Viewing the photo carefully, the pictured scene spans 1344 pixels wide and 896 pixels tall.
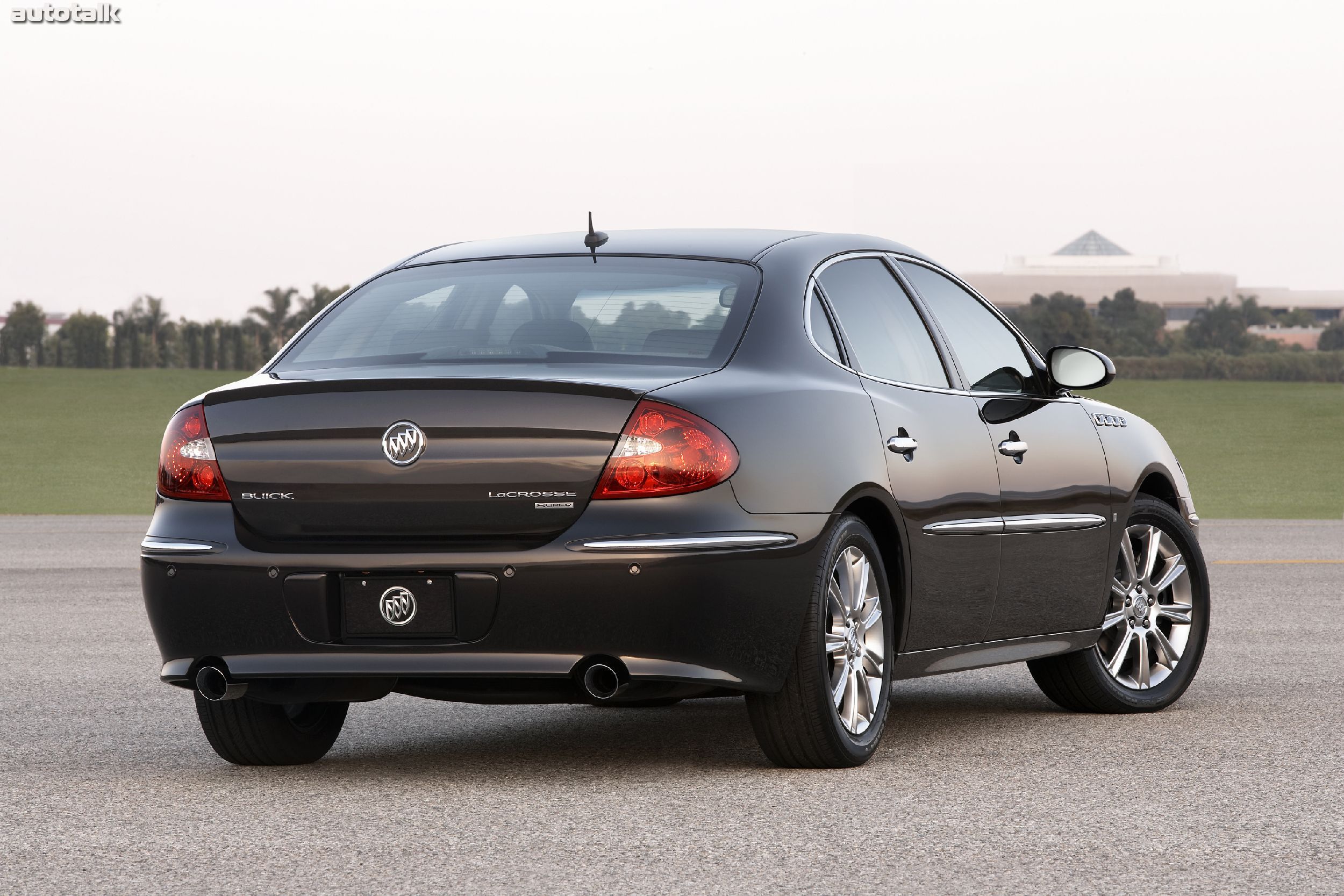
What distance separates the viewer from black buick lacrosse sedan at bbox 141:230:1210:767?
5.58m

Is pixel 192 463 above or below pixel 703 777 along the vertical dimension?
above

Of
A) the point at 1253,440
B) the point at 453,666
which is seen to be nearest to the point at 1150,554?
the point at 453,666

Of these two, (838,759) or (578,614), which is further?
(838,759)

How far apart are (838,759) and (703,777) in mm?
397

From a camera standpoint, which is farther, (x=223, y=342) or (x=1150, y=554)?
(x=223, y=342)

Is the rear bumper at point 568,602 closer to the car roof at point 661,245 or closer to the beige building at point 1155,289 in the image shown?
the car roof at point 661,245

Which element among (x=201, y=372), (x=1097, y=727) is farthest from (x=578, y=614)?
(x=201, y=372)

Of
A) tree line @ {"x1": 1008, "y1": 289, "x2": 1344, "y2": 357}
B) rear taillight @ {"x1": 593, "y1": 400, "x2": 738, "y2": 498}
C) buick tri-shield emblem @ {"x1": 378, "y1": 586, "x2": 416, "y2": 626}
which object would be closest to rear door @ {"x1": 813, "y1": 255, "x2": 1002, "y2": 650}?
rear taillight @ {"x1": 593, "y1": 400, "x2": 738, "y2": 498}

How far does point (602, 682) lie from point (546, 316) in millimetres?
1268

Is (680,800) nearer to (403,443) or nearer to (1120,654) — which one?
(403,443)

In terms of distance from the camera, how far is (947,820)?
532 cm

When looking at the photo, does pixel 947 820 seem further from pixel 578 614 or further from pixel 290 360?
pixel 290 360

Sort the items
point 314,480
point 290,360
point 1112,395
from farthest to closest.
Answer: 1. point 1112,395
2. point 290,360
3. point 314,480

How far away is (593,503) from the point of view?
5.57 meters
